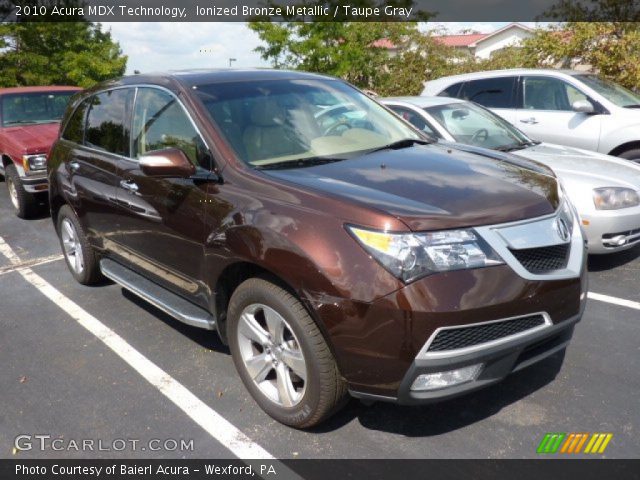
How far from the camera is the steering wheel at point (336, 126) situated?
3.67 meters

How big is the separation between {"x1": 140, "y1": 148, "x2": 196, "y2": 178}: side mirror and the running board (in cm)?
87

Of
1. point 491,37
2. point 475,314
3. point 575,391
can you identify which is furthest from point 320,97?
point 491,37

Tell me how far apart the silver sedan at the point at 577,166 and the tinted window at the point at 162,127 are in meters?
2.31

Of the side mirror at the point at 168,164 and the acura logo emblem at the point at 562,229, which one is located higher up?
the side mirror at the point at 168,164

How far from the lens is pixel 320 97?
396 centimetres

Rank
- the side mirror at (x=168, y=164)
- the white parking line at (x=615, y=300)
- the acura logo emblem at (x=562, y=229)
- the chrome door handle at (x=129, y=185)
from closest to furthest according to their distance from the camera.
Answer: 1. the acura logo emblem at (x=562, y=229)
2. the side mirror at (x=168, y=164)
3. the chrome door handle at (x=129, y=185)
4. the white parking line at (x=615, y=300)

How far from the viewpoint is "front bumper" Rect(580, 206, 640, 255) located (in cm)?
484

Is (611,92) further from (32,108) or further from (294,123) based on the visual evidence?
(32,108)

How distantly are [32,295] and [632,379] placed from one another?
4866 millimetres

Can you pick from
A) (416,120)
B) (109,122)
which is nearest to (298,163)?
(109,122)

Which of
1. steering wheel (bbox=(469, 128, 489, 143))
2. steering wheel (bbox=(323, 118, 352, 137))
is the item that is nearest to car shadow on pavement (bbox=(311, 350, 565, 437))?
steering wheel (bbox=(323, 118, 352, 137))

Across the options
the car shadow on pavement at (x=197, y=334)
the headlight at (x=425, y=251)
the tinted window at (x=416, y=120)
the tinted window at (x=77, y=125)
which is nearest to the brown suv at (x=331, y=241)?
the headlight at (x=425, y=251)

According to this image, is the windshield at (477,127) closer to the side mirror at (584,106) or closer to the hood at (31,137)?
the side mirror at (584,106)

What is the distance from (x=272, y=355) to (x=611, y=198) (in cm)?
339
